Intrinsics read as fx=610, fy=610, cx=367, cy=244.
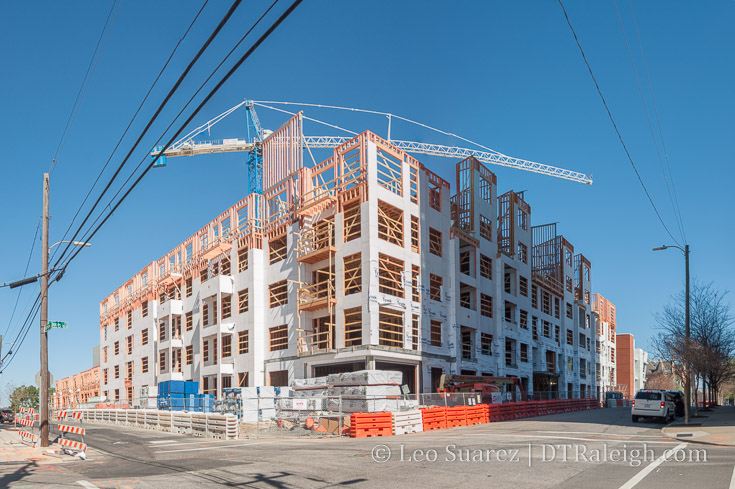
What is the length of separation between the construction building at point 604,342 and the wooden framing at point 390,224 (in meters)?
59.8

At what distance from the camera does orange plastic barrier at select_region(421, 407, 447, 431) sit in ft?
104

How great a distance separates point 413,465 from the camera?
54.5 feet

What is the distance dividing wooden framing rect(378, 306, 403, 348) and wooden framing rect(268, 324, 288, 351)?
376 inches

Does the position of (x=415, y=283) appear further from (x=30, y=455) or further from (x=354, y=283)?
(x=30, y=455)

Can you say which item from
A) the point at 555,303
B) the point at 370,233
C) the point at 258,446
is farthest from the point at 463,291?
the point at 258,446

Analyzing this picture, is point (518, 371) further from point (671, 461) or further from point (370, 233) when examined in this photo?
point (671, 461)

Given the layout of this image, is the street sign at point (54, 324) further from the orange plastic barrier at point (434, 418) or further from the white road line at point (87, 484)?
the orange plastic barrier at point (434, 418)

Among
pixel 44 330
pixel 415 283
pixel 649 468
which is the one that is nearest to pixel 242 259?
pixel 415 283

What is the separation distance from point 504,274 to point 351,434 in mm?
37646

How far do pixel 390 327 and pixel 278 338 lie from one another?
10722mm

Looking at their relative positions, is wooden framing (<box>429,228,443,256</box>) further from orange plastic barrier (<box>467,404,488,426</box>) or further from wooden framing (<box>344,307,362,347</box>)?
orange plastic barrier (<box>467,404,488,426</box>)

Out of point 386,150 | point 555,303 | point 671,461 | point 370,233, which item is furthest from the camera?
point 555,303

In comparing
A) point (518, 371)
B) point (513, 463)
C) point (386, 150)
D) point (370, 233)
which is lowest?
point (518, 371)

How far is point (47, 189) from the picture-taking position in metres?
28.1
